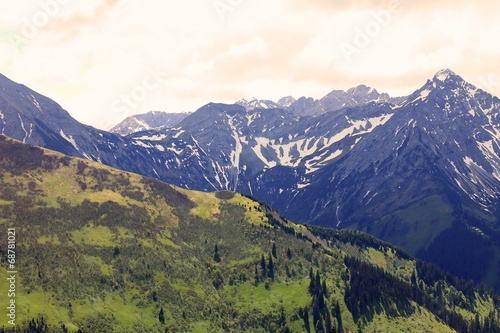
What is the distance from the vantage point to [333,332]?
208 feet

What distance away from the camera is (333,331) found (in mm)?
63656

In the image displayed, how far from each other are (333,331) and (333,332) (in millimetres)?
175
